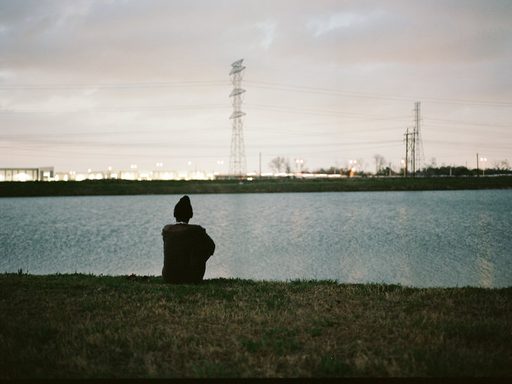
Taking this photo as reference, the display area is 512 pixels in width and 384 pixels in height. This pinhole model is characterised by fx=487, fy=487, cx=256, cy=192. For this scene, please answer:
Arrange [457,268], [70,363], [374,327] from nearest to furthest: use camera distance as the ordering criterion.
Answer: [70,363], [374,327], [457,268]

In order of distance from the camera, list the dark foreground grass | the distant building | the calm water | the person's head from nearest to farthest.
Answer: the dark foreground grass → the person's head → the calm water → the distant building

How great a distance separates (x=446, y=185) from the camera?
400 ft

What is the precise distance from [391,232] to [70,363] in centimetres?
3206

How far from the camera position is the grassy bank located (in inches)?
4424

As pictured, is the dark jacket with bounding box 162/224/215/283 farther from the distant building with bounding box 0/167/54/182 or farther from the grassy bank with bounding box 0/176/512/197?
the distant building with bounding box 0/167/54/182

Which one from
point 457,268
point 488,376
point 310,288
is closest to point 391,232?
point 457,268

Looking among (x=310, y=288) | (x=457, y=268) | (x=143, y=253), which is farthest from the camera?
(x=143, y=253)

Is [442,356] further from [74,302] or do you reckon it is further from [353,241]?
[353,241]

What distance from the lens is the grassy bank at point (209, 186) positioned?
112 m

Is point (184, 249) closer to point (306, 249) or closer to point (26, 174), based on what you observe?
point (306, 249)

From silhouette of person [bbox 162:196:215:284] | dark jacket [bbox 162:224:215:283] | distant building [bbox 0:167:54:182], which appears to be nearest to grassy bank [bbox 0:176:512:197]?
distant building [bbox 0:167:54:182]

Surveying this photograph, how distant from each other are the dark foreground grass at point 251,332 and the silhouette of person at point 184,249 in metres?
1.08

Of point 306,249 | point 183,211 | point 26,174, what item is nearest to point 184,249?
point 183,211

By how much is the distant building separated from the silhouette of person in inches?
6867
